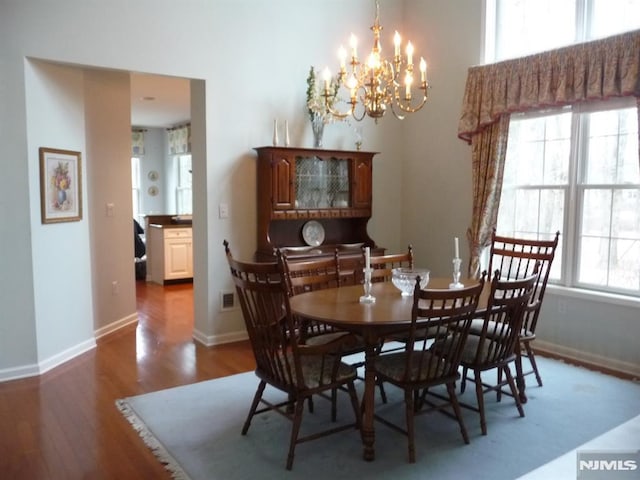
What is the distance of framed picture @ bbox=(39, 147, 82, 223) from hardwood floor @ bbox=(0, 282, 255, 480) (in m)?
1.15

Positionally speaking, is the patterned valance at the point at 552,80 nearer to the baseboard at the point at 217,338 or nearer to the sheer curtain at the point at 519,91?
the sheer curtain at the point at 519,91

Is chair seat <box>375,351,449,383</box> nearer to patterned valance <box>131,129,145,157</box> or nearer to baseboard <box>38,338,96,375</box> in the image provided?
baseboard <box>38,338,96,375</box>

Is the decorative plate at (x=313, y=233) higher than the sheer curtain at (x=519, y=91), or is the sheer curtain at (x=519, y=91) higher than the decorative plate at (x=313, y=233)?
the sheer curtain at (x=519, y=91)

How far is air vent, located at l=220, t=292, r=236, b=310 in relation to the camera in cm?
466

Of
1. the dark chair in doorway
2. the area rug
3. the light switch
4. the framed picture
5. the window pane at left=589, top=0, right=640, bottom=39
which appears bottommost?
the area rug

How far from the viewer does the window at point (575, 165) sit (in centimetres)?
396

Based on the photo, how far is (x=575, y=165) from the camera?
4.23m

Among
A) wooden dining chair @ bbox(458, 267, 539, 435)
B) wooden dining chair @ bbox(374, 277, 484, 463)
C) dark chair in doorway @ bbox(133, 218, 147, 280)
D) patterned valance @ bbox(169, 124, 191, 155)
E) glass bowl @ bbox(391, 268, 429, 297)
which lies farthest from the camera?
patterned valance @ bbox(169, 124, 191, 155)

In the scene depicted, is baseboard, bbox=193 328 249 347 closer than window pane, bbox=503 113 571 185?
No

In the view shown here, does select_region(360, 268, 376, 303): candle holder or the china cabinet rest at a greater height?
the china cabinet

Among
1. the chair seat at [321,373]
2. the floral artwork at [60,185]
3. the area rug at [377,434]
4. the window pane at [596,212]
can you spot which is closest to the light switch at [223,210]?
the floral artwork at [60,185]

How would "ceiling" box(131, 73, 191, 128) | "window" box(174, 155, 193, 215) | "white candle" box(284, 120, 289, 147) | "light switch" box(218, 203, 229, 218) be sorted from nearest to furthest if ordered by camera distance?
1. "light switch" box(218, 203, 229, 218)
2. "white candle" box(284, 120, 289, 147)
3. "ceiling" box(131, 73, 191, 128)
4. "window" box(174, 155, 193, 215)

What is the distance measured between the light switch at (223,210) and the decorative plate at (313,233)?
0.80m

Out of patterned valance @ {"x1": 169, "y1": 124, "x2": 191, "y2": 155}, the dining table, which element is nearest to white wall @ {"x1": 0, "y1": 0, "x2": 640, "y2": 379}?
the dining table
